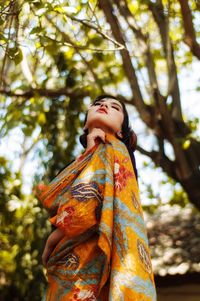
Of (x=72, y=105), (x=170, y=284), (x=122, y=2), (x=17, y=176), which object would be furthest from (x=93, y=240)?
(x=17, y=176)

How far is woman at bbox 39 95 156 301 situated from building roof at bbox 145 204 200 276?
7.54ft

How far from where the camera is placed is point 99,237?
6.55ft

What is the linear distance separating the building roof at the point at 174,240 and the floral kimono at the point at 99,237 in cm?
231

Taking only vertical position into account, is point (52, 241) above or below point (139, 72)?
below

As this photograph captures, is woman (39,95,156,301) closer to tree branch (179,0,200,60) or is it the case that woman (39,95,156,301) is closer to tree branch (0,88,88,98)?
tree branch (179,0,200,60)

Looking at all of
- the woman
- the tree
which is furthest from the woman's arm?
the tree

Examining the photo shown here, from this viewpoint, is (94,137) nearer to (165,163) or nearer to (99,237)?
(99,237)

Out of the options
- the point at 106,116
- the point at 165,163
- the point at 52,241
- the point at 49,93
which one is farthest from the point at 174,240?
the point at 52,241

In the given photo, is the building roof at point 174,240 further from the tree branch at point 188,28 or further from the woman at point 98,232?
the woman at point 98,232

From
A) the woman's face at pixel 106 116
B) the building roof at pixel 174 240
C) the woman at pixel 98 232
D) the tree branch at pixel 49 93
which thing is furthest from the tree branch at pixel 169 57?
the woman at pixel 98 232

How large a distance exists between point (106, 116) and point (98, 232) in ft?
1.93

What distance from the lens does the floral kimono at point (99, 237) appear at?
1.95 m

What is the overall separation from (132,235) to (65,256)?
10.4 inches

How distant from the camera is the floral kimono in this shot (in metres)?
1.95
